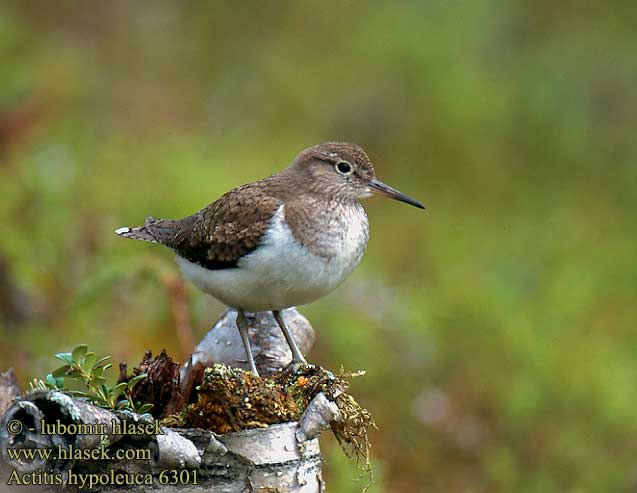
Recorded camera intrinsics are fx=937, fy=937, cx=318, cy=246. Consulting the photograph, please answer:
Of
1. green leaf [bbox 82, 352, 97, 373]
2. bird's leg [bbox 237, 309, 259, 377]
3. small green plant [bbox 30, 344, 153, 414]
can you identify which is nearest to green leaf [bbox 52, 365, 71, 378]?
small green plant [bbox 30, 344, 153, 414]

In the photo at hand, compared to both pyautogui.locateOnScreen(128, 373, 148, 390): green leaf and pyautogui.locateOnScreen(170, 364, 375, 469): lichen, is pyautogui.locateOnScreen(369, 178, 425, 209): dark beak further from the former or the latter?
pyautogui.locateOnScreen(128, 373, 148, 390): green leaf

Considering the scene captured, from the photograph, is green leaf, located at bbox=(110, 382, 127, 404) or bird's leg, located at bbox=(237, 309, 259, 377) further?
bird's leg, located at bbox=(237, 309, 259, 377)

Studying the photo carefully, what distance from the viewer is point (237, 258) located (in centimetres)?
539

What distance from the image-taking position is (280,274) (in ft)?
16.9

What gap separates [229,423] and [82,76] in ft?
33.5

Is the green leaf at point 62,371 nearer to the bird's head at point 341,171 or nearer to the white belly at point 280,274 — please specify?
the white belly at point 280,274

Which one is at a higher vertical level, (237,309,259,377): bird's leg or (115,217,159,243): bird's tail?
(115,217,159,243): bird's tail

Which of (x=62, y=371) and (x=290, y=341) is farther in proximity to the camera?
(x=290, y=341)

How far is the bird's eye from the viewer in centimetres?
594

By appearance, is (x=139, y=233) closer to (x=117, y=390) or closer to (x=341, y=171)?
(x=341, y=171)

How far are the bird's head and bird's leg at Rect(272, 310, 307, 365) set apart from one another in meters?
0.83

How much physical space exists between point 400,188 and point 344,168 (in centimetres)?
704

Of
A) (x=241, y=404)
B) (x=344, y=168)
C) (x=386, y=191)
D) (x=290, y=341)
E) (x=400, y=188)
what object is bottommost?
(x=241, y=404)

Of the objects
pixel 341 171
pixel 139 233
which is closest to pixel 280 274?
pixel 341 171
